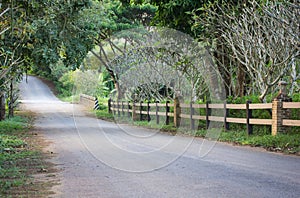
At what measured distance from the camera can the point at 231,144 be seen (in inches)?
535

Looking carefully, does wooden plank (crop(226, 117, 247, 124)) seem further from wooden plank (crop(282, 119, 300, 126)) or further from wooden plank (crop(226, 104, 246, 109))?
wooden plank (crop(282, 119, 300, 126))

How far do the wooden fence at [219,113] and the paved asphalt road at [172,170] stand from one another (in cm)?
147

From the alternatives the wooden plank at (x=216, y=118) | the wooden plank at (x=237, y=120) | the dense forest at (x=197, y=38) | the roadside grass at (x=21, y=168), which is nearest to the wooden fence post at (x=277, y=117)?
the dense forest at (x=197, y=38)

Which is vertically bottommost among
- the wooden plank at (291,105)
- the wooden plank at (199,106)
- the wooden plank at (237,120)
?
the wooden plank at (237,120)

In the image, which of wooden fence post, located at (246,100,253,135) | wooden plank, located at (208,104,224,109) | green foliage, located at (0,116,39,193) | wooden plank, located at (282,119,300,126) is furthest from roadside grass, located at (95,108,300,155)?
green foliage, located at (0,116,39,193)

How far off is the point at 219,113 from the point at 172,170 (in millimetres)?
8400

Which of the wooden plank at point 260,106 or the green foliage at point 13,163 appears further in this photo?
the wooden plank at point 260,106

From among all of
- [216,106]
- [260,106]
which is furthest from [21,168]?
[216,106]

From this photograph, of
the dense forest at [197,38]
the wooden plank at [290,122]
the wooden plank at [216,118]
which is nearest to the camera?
the wooden plank at [290,122]

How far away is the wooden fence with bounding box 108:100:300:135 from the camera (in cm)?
1315

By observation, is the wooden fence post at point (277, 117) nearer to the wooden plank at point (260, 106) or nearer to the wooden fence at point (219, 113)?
the wooden fence at point (219, 113)

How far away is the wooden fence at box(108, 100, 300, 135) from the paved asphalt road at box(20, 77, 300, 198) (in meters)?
1.47

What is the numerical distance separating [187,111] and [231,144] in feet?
19.1

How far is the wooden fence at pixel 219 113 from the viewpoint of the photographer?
13.1 m
